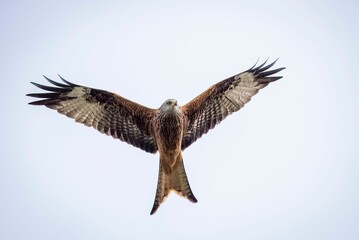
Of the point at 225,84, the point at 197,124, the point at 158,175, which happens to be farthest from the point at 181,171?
the point at 225,84

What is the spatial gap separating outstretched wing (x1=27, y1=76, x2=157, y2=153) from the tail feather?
28.1 inches

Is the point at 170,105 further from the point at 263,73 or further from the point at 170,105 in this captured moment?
the point at 263,73

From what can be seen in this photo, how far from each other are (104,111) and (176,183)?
1.80 metres

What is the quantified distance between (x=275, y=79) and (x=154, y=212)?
128 inches

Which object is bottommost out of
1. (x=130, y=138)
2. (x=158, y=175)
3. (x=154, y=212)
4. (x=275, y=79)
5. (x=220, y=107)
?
(x=154, y=212)

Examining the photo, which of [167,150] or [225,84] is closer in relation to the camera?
[167,150]

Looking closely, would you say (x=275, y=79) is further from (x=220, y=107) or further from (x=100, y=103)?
(x=100, y=103)

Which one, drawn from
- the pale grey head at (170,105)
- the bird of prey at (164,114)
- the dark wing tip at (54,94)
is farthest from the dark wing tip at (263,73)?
the dark wing tip at (54,94)

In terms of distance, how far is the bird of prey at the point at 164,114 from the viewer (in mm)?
8289

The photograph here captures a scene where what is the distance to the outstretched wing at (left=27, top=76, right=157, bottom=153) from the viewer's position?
8641 mm

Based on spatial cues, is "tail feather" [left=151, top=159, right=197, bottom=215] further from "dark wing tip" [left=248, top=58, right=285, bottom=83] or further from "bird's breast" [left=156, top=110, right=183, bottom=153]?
"dark wing tip" [left=248, top=58, right=285, bottom=83]

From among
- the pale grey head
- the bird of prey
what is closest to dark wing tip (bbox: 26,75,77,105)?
the bird of prey

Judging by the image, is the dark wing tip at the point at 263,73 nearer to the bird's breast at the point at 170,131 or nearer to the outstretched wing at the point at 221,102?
the outstretched wing at the point at 221,102

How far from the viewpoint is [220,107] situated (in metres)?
9.00
